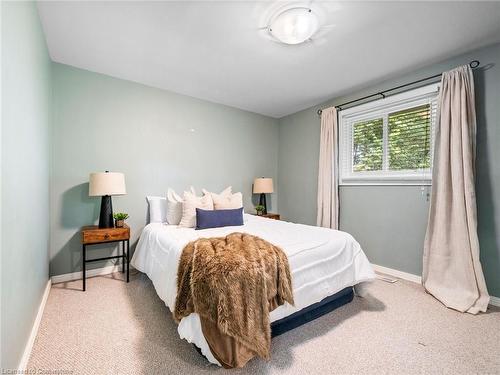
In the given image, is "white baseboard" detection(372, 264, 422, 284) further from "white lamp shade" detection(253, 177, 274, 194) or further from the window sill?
"white lamp shade" detection(253, 177, 274, 194)

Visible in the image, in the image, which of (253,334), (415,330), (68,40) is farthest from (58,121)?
(415,330)

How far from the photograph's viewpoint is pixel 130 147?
312 centimetres

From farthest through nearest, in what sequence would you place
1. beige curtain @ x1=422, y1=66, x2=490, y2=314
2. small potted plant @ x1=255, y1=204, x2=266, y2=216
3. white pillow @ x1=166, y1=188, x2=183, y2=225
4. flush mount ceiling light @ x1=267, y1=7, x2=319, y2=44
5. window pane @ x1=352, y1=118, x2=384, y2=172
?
small potted plant @ x1=255, y1=204, x2=266, y2=216 → window pane @ x1=352, y1=118, x2=384, y2=172 → white pillow @ x1=166, y1=188, x2=183, y2=225 → beige curtain @ x1=422, y1=66, x2=490, y2=314 → flush mount ceiling light @ x1=267, y1=7, x2=319, y2=44

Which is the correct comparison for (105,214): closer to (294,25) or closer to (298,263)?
(298,263)

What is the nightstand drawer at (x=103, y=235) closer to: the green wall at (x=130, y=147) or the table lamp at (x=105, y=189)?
the table lamp at (x=105, y=189)

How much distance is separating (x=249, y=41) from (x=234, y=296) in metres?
2.23

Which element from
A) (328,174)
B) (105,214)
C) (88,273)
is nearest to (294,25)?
(328,174)

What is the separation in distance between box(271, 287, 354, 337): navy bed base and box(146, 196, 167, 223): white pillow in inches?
78.8

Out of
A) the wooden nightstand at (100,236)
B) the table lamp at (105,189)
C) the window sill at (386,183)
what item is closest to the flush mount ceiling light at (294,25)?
the window sill at (386,183)

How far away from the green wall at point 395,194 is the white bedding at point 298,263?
1.09 m

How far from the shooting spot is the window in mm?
2777

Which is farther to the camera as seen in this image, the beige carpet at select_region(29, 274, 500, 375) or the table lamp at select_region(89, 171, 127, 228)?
the table lamp at select_region(89, 171, 127, 228)

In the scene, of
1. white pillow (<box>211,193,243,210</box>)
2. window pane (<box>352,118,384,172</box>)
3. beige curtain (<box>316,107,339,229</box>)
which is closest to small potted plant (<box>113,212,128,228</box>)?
white pillow (<box>211,193,243,210</box>)

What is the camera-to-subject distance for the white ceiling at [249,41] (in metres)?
1.87
